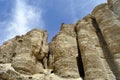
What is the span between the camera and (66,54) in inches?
535

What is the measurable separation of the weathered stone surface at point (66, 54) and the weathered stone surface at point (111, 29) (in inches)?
86.7

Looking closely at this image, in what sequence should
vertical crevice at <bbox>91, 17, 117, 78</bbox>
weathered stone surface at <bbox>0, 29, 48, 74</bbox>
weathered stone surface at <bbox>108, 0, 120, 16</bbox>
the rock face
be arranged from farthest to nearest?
weathered stone surface at <bbox>108, 0, 120, 16</bbox> < vertical crevice at <bbox>91, 17, 117, 78</bbox> < weathered stone surface at <bbox>0, 29, 48, 74</bbox> < the rock face

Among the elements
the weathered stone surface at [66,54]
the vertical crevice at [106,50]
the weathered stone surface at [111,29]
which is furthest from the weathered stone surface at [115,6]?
the weathered stone surface at [66,54]

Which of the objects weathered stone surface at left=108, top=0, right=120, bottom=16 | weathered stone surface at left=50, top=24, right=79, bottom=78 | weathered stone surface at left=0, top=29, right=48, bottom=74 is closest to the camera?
weathered stone surface at left=50, top=24, right=79, bottom=78

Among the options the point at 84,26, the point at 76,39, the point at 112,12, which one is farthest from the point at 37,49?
the point at 112,12

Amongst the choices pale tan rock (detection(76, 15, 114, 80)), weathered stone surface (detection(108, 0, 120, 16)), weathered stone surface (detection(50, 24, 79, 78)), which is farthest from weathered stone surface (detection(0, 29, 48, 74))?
weathered stone surface (detection(108, 0, 120, 16))

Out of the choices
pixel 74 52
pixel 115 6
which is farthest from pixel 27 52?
pixel 115 6

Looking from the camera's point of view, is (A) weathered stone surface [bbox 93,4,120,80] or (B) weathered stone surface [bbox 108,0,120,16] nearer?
(A) weathered stone surface [bbox 93,4,120,80]

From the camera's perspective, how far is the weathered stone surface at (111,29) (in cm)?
1274

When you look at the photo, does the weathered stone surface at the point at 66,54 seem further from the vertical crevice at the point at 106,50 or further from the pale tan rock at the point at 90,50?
the vertical crevice at the point at 106,50

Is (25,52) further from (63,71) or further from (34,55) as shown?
(63,71)

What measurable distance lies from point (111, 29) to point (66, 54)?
3588mm

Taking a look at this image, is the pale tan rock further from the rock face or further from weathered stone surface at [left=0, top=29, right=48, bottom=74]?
weathered stone surface at [left=0, top=29, right=48, bottom=74]

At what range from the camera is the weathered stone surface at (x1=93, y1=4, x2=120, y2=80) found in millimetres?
12738
